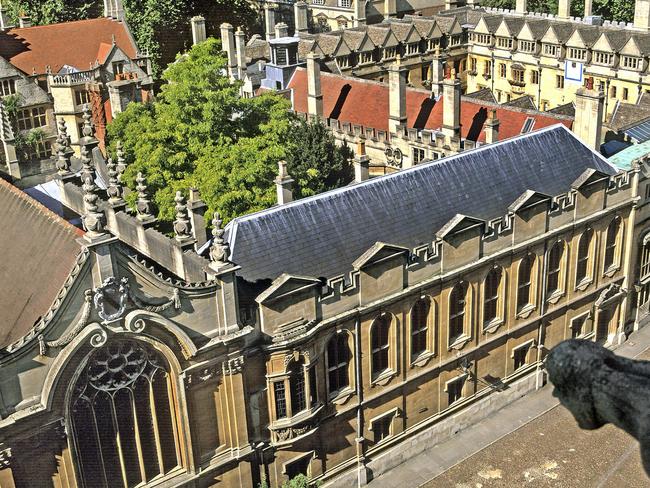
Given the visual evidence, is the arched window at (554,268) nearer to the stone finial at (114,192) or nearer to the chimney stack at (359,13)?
the stone finial at (114,192)

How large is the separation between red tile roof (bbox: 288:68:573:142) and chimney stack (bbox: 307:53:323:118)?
2.06m

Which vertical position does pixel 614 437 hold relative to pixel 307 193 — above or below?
below

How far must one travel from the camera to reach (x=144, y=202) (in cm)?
2742

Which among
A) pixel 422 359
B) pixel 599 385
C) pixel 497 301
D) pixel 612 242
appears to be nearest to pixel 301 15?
pixel 612 242

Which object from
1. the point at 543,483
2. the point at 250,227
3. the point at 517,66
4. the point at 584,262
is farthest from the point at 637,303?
the point at 517,66

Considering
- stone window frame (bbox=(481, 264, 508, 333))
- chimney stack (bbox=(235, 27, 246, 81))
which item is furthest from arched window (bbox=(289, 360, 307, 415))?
chimney stack (bbox=(235, 27, 246, 81))

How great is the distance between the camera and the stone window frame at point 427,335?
2906 cm

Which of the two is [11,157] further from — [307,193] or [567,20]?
[567,20]

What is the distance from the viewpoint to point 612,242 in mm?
36531

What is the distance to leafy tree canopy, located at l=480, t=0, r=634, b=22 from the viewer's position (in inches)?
3179

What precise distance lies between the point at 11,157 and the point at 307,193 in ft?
42.9

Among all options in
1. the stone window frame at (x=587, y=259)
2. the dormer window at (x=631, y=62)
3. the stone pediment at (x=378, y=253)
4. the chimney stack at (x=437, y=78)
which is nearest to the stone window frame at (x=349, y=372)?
the stone pediment at (x=378, y=253)

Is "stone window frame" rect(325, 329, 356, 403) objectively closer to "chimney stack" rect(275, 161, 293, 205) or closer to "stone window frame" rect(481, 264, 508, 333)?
"chimney stack" rect(275, 161, 293, 205)

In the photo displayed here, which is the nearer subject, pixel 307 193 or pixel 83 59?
pixel 307 193
